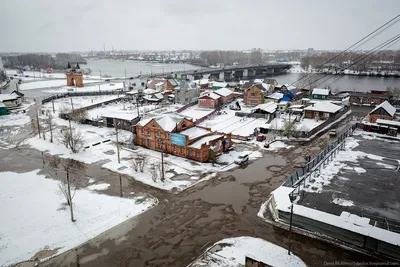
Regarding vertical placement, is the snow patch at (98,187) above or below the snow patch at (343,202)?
below

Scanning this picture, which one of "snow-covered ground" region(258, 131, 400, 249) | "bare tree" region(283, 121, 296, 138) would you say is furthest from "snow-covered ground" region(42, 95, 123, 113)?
"snow-covered ground" region(258, 131, 400, 249)

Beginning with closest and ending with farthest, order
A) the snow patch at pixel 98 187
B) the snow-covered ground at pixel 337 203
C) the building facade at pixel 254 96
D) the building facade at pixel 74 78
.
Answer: the snow-covered ground at pixel 337 203 → the snow patch at pixel 98 187 → the building facade at pixel 254 96 → the building facade at pixel 74 78

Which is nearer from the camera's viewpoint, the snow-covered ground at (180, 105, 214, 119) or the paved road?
the paved road

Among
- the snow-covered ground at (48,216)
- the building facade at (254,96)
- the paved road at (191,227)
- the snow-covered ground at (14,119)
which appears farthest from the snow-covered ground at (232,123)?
the snow-covered ground at (14,119)

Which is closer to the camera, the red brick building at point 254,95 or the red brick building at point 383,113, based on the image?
the red brick building at point 383,113

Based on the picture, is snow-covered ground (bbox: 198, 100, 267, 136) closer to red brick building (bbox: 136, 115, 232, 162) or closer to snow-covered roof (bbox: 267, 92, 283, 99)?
red brick building (bbox: 136, 115, 232, 162)

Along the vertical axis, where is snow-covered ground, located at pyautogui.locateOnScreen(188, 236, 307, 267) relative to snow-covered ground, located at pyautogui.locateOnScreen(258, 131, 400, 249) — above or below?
below

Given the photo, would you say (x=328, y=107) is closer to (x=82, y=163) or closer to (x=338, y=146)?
(x=338, y=146)

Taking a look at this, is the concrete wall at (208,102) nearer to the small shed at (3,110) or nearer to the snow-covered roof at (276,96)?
the snow-covered roof at (276,96)
